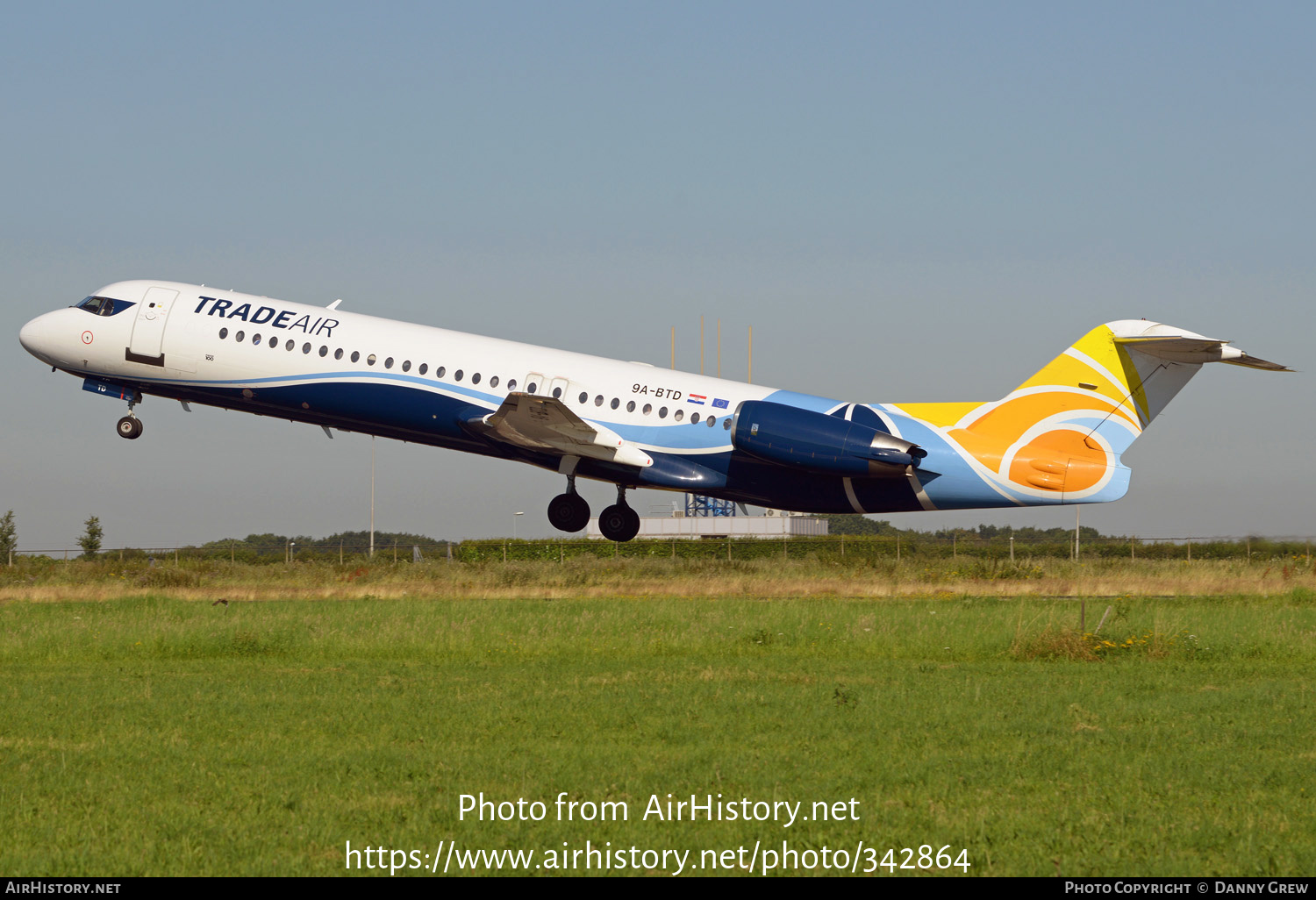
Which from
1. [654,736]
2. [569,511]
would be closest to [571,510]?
[569,511]

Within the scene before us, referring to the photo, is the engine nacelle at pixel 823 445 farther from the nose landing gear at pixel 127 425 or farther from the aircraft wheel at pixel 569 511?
the nose landing gear at pixel 127 425

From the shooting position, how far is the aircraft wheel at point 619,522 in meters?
28.0

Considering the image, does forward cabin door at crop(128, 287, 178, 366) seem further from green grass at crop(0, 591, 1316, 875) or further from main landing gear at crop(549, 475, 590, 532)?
main landing gear at crop(549, 475, 590, 532)

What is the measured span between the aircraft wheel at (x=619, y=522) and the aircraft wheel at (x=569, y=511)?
0.91m

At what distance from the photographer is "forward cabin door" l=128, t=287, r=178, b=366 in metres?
27.1

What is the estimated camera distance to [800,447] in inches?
948

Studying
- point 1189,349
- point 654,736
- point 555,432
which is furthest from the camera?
point 555,432

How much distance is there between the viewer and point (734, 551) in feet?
196

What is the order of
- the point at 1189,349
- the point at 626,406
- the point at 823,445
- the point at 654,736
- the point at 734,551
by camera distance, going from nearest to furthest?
1. the point at 654,736
2. the point at 1189,349
3. the point at 823,445
4. the point at 626,406
5. the point at 734,551

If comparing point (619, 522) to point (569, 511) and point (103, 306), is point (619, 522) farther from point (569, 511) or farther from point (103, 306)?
point (103, 306)

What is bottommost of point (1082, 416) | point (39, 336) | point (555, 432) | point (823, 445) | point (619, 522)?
point (619, 522)

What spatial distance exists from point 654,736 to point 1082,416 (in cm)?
1316

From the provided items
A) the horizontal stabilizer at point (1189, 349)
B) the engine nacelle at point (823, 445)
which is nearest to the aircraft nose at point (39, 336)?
the engine nacelle at point (823, 445)

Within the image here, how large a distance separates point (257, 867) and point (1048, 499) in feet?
59.9
